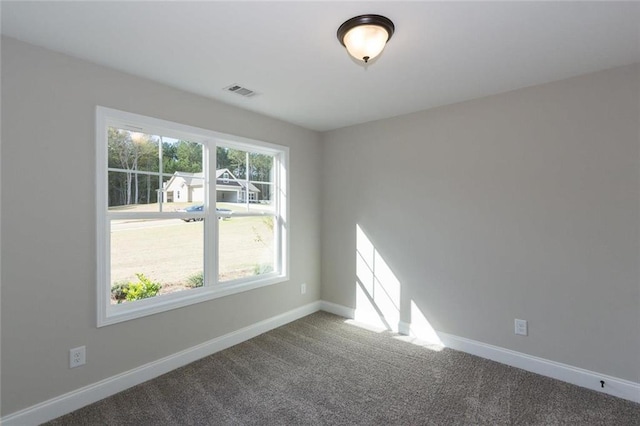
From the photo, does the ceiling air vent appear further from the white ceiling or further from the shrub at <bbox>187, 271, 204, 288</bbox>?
the shrub at <bbox>187, 271, 204, 288</bbox>

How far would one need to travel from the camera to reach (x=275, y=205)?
3879 mm

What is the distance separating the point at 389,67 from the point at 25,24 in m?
2.34

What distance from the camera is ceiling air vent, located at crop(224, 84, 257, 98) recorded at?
273cm

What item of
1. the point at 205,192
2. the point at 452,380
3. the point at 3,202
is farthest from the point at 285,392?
the point at 3,202

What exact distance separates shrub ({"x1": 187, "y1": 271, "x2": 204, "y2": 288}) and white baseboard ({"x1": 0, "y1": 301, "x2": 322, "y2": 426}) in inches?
22.3

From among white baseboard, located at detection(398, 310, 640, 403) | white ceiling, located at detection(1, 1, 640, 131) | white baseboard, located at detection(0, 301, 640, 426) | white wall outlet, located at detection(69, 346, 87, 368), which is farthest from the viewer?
white baseboard, located at detection(398, 310, 640, 403)

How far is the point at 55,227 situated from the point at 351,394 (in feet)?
8.08

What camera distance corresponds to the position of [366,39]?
1783mm

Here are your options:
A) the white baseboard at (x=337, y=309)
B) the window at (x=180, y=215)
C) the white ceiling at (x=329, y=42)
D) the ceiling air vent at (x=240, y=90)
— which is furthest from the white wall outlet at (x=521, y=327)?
the ceiling air vent at (x=240, y=90)

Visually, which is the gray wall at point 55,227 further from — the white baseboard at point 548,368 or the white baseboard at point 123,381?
the white baseboard at point 548,368

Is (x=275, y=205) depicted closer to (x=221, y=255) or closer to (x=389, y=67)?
(x=221, y=255)

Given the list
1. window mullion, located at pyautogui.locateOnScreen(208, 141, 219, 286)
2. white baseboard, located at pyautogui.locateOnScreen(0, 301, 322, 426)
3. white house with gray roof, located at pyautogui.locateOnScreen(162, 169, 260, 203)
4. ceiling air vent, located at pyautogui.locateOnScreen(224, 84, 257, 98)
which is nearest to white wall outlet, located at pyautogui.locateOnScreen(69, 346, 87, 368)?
white baseboard, located at pyautogui.locateOnScreen(0, 301, 322, 426)

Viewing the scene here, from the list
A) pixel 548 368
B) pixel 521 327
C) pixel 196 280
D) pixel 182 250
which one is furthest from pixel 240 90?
pixel 548 368

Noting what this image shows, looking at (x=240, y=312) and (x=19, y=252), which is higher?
(x=19, y=252)
